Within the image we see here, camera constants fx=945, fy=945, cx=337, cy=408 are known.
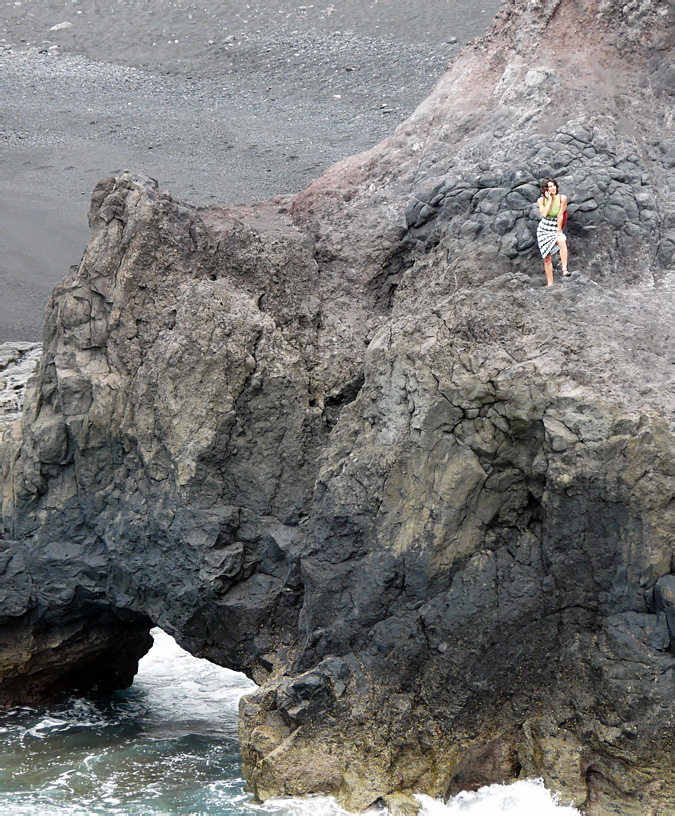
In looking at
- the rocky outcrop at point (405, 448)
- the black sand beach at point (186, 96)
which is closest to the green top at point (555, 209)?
the rocky outcrop at point (405, 448)

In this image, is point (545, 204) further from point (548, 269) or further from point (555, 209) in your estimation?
point (548, 269)

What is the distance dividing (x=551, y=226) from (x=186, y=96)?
15.4 m

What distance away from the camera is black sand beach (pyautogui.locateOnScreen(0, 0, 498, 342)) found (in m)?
18.2

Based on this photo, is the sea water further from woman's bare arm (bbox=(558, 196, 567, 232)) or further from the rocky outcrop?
woman's bare arm (bbox=(558, 196, 567, 232))

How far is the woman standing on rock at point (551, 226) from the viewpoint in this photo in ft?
25.8

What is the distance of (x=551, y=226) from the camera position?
789 centimetres

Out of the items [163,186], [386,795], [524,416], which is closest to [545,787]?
[386,795]

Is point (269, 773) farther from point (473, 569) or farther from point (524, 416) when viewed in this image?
point (524, 416)

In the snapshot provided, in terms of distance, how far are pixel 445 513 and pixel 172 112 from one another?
15583 millimetres

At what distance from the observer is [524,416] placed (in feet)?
23.5

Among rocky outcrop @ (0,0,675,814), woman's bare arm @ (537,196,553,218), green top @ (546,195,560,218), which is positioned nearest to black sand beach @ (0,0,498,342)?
rocky outcrop @ (0,0,675,814)

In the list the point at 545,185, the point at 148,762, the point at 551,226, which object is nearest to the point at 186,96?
the point at 545,185

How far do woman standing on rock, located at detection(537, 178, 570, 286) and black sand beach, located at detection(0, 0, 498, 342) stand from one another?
9677mm

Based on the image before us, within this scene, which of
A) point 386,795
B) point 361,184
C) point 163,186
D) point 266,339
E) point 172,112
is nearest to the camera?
point 386,795
